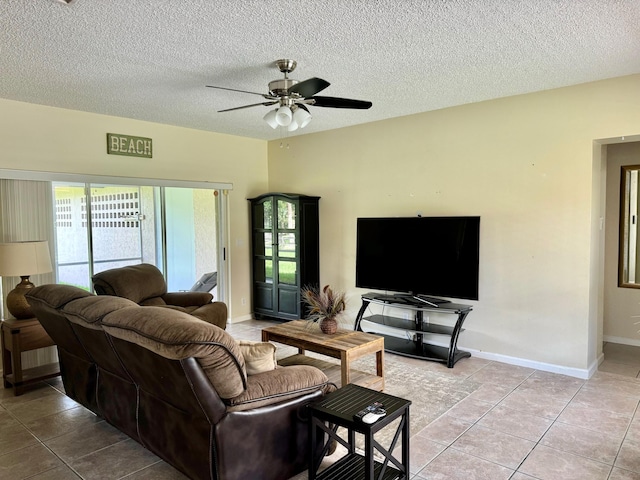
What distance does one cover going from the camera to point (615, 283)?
497cm

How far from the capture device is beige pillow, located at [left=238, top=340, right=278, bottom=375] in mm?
2305

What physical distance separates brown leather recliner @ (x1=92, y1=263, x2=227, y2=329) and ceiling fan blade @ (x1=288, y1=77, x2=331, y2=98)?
2.40m

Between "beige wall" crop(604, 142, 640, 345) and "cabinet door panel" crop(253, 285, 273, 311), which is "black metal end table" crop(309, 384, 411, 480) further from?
"beige wall" crop(604, 142, 640, 345)

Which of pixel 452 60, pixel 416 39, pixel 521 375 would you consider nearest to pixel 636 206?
pixel 521 375

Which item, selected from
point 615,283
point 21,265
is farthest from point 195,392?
point 615,283

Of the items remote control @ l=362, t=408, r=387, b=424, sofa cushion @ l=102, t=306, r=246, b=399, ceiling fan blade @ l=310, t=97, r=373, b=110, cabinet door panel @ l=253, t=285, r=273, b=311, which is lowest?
cabinet door panel @ l=253, t=285, r=273, b=311

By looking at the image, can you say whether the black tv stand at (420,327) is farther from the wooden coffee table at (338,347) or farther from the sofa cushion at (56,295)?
the sofa cushion at (56,295)

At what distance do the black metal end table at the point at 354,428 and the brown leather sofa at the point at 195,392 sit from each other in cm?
12

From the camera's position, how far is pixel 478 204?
454 centimetres

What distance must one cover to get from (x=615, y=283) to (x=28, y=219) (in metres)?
6.20

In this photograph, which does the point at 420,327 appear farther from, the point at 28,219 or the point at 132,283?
the point at 28,219

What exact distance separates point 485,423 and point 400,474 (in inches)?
44.1

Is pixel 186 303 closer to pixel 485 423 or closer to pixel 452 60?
pixel 485 423

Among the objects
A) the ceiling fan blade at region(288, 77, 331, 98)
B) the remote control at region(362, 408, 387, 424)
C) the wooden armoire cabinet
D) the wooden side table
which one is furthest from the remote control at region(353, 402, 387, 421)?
the wooden armoire cabinet
